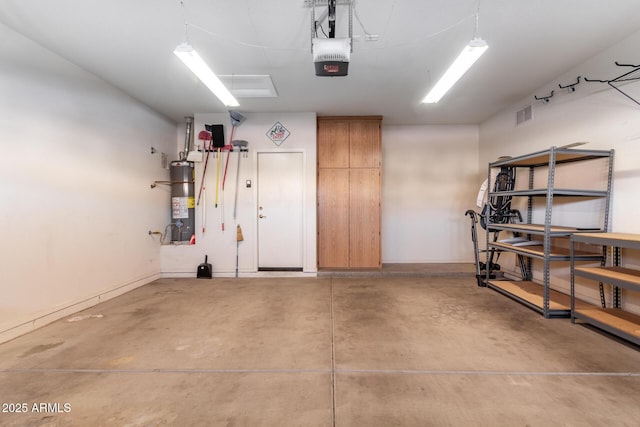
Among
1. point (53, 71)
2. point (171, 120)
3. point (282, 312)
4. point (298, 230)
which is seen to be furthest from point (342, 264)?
point (53, 71)

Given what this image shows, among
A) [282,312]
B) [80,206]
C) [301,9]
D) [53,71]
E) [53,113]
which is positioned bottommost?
[282,312]

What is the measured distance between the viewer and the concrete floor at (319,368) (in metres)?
1.64

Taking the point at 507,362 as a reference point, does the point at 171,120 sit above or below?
above

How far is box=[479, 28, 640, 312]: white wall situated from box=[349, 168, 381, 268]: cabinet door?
2570mm

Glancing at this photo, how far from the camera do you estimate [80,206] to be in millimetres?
3367

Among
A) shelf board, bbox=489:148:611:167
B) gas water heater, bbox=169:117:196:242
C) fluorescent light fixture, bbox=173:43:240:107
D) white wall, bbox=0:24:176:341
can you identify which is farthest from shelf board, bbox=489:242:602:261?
white wall, bbox=0:24:176:341

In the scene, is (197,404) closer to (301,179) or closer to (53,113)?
(53,113)

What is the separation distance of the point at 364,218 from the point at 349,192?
0.58 m

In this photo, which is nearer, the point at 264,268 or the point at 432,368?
the point at 432,368

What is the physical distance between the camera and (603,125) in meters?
3.15

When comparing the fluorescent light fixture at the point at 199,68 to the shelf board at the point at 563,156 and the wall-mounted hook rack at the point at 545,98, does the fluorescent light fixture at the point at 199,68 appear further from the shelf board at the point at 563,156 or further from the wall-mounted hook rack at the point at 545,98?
the wall-mounted hook rack at the point at 545,98

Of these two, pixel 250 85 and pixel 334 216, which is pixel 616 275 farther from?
pixel 250 85

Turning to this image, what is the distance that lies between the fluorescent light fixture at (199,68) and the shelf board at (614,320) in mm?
4686

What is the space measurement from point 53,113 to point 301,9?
9.87 ft
